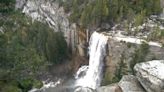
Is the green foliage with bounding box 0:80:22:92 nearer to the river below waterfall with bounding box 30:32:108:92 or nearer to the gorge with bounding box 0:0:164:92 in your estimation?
the gorge with bounding box 0:0:164:92

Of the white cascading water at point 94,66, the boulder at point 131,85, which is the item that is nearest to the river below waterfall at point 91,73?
the white cascading water at point 94,66

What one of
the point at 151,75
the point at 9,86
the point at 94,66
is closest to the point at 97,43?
the point at 94,66

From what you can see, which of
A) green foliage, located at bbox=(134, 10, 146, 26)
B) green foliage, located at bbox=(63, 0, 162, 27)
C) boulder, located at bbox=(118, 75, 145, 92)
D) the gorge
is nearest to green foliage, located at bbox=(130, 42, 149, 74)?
the gorge

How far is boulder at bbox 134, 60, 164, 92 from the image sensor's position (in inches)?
651

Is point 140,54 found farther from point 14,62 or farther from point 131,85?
point 14,62

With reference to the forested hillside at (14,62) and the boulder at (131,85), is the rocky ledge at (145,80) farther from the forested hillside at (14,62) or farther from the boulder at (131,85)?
the forested hillside at (14,62)

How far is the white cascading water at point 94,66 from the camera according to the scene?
111ft

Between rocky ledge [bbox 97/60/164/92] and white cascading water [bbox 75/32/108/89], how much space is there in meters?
14.9

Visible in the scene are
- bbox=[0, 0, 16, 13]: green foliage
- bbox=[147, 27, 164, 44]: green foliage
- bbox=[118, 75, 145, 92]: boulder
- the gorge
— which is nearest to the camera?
bbox=[0, 0, 16, 13]: green foliage

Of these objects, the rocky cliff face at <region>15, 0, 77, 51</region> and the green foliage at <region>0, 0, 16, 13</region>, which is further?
the rocky cliff face at <region>15, 0, 77, 51</region>

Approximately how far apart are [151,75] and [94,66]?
60.6 ft

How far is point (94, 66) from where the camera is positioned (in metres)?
35.3

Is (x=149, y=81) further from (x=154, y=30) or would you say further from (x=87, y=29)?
(x=87, y=29)

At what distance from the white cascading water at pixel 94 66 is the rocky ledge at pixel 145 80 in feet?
49.0
